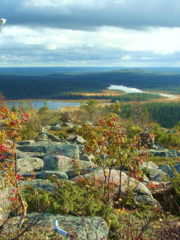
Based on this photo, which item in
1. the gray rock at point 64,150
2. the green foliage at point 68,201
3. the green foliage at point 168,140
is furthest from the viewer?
the green foliage at point 168,140

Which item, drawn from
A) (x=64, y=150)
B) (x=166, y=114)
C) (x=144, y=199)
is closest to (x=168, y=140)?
(x=64, y=150)

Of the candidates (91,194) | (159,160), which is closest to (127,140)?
(91,194)

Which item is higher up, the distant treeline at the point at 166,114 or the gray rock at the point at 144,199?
the gray rock at the point at 144,199

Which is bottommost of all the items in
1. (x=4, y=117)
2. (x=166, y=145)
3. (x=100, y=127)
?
(x=166, y=145)

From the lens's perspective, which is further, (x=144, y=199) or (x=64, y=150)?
(x=64, y=150)

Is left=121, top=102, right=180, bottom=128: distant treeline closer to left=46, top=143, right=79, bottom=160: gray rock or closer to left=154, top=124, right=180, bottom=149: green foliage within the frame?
left=154, top=124, right=180, bottom=149: green foliage

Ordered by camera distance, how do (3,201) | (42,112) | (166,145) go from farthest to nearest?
1. (42,112)
2. (166,145)
3. (3,201)

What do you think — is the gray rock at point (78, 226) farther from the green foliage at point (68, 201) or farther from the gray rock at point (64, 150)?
the gray rock at point (64, 150)

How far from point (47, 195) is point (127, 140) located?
3.12 metres

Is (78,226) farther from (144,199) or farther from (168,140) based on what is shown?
(168,140)

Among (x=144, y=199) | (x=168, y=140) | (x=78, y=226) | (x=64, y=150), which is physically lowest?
(x=168, y=140)

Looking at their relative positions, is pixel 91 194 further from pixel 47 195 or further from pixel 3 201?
pixel 3 201

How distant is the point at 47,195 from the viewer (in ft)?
22.8

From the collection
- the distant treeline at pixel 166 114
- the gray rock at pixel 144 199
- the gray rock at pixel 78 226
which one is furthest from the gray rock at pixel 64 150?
the distant treeline at pixel 166 114
